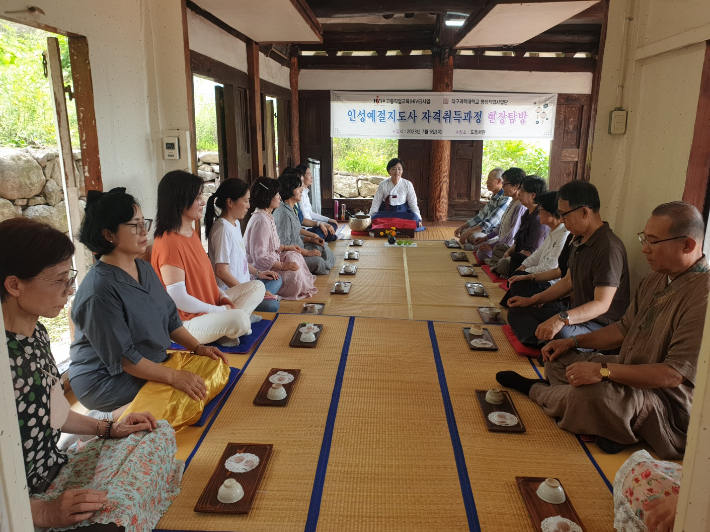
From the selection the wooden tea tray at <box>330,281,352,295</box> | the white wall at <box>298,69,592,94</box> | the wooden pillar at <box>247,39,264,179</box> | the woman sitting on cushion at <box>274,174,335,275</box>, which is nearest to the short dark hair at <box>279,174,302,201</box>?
the woman sitting on cushion at <box>274,174,335,275</box>

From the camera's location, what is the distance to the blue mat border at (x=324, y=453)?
1.80m

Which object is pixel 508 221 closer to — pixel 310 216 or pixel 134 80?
pixel 310 216

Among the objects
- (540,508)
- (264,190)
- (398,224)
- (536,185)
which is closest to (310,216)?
(398,224)

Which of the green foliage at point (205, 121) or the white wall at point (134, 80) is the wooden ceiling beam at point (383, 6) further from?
the green foliage at point (205, 121)

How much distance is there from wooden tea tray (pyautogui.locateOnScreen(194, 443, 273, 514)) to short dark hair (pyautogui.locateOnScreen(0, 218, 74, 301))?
95 centimetres

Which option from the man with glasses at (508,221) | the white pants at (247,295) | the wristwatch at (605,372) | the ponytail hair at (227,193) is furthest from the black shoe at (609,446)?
the man with glasses at (508,221)

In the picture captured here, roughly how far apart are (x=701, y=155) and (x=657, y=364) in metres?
1.82

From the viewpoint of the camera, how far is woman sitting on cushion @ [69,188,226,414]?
7.16 ft

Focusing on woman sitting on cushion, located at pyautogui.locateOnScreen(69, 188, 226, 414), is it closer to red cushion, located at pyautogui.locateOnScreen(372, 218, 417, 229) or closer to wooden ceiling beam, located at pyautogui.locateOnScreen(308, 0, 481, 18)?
red cushion, located at pyautogui.locateOnScreen(372, 218, 417, 229)

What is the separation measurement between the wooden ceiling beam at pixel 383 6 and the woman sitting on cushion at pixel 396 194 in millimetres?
2014

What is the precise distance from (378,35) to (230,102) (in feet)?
11.6

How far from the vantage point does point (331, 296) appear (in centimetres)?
453

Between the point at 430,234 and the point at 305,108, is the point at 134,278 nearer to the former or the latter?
the point at 430,234

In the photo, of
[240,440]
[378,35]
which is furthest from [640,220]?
[378,35]
